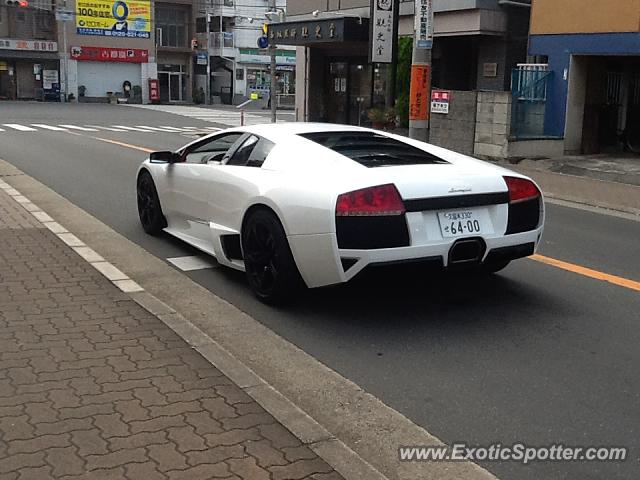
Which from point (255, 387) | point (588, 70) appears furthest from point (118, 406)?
point (588, 70)

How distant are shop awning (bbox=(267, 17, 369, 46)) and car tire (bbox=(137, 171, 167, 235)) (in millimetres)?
15160

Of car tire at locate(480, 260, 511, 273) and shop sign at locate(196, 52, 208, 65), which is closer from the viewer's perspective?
car tire at locate(480, 260, 511, 273)

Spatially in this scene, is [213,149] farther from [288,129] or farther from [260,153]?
[260,153]

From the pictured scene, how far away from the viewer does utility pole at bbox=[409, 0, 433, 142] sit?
14656 millimetres

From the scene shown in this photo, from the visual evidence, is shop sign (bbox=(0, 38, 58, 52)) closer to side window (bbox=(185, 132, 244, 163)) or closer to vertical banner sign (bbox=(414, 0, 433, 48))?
vertical banner sign (bbox=(414, 0, 433, 48))

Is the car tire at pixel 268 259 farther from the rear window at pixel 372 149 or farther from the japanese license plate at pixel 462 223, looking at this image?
the japanese license plate at pixel 462 223

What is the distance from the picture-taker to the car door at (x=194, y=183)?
692 cm

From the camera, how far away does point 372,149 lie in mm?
6246

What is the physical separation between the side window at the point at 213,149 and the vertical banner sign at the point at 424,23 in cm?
801

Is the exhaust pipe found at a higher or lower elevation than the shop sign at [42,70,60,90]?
lower

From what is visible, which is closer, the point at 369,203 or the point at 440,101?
the point at 369,203

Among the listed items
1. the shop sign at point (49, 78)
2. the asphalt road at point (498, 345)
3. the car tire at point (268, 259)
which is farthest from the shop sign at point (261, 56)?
the car tire at point (268, 259)


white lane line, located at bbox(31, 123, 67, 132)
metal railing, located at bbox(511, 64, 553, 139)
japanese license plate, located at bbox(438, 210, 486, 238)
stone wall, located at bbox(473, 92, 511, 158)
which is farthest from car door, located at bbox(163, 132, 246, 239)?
white lane line, located at bbox(31, 123, 67, 132)

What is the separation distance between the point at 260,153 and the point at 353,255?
1.64m
